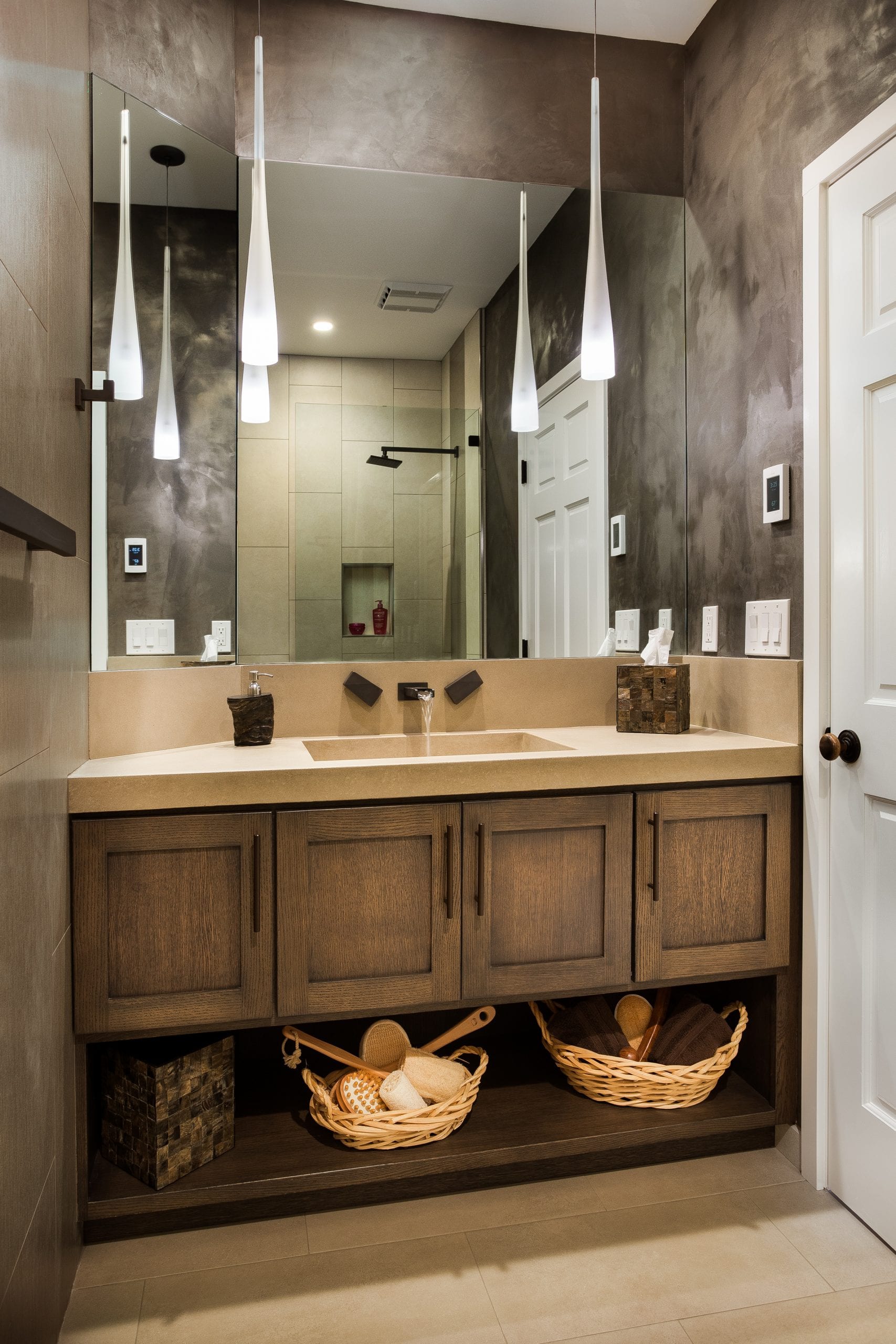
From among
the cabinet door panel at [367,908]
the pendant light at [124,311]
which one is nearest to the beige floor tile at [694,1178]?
the cabinet door panel at [367,908]

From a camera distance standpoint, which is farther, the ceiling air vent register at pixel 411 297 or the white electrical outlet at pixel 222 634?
the ceiling air vent register at pixel 411 297

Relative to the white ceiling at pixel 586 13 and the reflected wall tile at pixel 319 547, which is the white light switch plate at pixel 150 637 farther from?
the white ceiling at pixel 586 13

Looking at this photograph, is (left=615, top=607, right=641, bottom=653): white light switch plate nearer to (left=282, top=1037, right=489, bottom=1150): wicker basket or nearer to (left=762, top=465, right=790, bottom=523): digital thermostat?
(left=762, top=465, right=790, bottom=523): digital thermostat

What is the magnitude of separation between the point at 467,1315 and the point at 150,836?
3.32 feet

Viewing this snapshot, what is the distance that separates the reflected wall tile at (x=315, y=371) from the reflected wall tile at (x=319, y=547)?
0.93ft

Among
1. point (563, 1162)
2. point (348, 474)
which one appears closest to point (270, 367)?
point (348, 474)

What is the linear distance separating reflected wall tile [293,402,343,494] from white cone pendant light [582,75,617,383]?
65 centimetres

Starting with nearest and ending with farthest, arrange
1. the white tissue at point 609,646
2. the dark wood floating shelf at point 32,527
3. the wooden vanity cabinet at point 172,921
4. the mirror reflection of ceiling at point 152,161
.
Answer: the dark wood floating shelf at point 32,527, the wooden vanity cabinet at point 172,921, the mirror reflection of ceiling at point 152,161, the white tissue at point 609,646

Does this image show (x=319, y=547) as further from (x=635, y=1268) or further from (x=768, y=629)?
(x=635, y=1268)

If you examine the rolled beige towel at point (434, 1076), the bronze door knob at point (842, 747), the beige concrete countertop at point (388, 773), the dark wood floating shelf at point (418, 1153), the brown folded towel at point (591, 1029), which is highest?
the bronze door knob at point (842, 747)

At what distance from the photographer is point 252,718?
2.04 meters

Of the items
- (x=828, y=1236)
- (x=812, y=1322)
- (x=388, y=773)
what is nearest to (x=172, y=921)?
(x=388, y=773)

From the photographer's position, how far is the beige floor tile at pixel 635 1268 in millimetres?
1525

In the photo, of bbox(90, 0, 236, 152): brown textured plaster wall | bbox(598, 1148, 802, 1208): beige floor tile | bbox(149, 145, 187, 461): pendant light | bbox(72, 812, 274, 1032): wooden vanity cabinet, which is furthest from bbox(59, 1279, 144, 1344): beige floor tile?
bbox(90, 0, 236, 152): brown textured plaster wall
